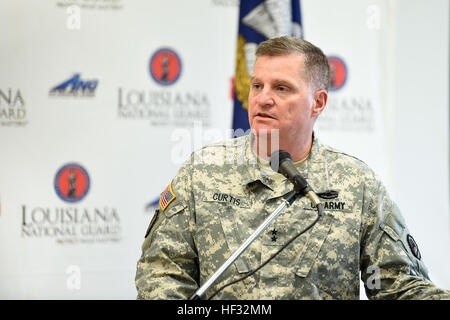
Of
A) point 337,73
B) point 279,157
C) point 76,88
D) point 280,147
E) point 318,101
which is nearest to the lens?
point 279,157

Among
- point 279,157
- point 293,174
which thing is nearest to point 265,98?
point 279,157

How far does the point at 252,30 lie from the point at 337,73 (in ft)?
3.36

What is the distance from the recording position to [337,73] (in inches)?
182

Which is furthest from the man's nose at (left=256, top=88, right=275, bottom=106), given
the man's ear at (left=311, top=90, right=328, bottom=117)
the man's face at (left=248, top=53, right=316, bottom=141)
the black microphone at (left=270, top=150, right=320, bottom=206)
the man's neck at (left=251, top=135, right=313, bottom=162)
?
the black microphone at (left=270, top=150, right=320, bottom=206)

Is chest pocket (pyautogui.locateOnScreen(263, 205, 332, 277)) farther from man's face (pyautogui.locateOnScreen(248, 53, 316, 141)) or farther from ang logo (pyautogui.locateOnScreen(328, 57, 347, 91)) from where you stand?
ang logo (pyautogui.locateOnScreen(328, 57, 347, 91))

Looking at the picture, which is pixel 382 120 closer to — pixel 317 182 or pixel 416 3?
pixel 416 3

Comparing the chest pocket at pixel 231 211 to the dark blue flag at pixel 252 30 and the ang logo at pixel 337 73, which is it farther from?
the ang logo at pixel 337 73

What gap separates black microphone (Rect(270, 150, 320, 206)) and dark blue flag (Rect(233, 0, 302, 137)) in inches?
81.7

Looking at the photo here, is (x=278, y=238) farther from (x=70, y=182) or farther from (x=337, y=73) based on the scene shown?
(x=337, y=73)

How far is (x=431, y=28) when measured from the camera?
483 cm

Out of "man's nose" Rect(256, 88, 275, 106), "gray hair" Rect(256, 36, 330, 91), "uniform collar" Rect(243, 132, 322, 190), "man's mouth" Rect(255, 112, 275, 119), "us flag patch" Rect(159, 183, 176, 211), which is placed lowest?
"us flag patch" Rect(159, 183, 176, 211)

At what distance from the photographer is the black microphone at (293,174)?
1654 millimetres

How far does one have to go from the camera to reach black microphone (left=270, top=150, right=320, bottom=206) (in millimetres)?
1654
